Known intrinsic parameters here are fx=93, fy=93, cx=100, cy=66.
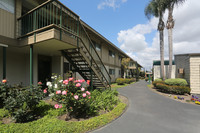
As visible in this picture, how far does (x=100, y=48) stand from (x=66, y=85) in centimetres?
1022

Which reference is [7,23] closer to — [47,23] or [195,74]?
[47,23]

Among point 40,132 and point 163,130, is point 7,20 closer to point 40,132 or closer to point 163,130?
point 40,132

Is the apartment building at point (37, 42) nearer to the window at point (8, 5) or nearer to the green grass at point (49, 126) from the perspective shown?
the window at point (8, 5)

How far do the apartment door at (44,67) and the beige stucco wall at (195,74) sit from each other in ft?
42.4

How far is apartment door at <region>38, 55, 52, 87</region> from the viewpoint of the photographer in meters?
7.51

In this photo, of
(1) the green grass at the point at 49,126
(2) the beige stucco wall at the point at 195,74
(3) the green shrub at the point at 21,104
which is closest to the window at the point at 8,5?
(3) the green shrub at the point at 21,104

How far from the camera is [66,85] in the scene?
3.53 meters

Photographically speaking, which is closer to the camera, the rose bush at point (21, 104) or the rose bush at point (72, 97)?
the rose bush at point (21, 104)

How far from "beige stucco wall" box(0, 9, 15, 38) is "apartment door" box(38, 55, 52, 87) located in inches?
107

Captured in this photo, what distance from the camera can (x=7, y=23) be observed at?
4.82m

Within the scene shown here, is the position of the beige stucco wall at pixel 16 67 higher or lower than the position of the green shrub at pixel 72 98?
higher

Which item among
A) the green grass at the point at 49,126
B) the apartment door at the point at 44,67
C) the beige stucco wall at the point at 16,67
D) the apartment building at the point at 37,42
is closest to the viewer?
the green grass at the point at 49,126

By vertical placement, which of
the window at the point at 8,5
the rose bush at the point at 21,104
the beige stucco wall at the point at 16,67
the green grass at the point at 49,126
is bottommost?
the green grass at the point at 49,126

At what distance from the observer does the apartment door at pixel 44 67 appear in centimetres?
751
